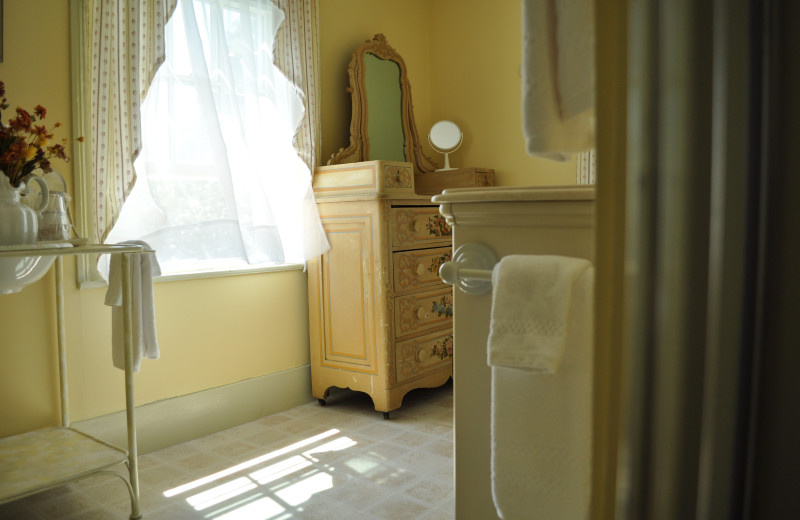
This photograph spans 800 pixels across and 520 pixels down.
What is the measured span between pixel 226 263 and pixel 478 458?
1.96 meters

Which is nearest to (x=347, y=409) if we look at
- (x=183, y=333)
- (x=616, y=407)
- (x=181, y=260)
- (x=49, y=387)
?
(x=183, y=333)

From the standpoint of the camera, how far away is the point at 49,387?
7.35 ft

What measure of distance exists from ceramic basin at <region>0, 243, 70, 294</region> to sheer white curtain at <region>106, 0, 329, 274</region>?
54 cm

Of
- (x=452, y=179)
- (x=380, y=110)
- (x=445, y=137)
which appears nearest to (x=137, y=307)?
(x=380, y=110)

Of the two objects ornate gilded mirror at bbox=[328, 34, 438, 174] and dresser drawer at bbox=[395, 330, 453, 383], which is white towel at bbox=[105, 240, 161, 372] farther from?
ornate gilded mirror at bbox=[328, 34, 438, 174]

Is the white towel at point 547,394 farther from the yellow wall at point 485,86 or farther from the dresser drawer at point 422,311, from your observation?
the yellow wall at point 485,86

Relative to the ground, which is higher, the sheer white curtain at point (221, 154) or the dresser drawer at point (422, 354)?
the sheer white curtain at point (221, 154)

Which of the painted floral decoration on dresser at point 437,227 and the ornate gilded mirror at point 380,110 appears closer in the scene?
the painted floral decoration on dresser at point 437,227

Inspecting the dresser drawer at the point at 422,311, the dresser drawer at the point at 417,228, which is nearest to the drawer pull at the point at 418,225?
the dresser drawer at the point at 417,228

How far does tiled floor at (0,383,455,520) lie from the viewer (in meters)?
1.93

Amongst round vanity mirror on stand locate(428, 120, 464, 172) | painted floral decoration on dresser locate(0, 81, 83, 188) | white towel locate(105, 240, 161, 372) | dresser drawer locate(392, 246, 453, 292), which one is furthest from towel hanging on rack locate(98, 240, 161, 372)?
round vanity mirror on stand locate(428, 120, 464, 172)

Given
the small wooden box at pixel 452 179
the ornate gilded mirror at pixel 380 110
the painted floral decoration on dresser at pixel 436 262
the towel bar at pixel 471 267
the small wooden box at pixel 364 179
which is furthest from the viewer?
the small wooden box at pixel 452 179

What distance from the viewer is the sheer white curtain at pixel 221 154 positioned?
8.15ft

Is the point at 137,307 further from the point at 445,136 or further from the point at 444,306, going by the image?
the point at 445,136
